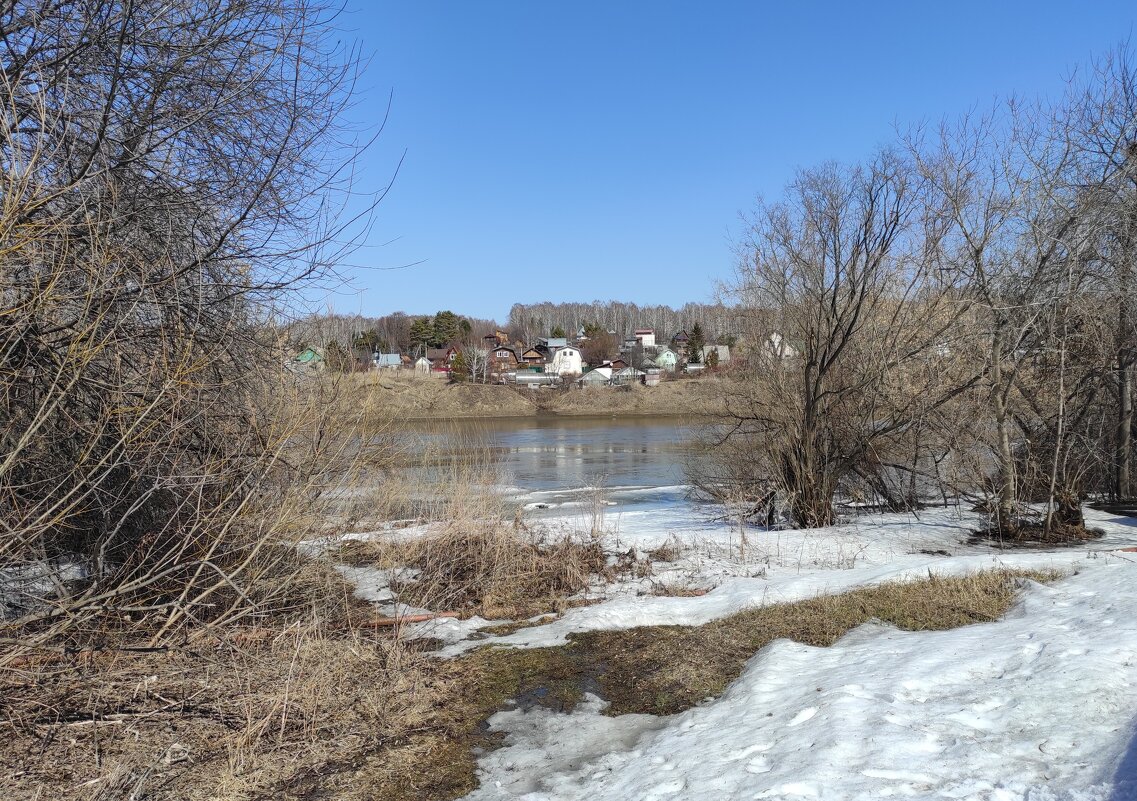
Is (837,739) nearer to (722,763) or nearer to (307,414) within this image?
(722,763)

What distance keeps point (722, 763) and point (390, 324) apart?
84.8 m

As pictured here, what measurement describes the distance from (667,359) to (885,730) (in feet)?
280

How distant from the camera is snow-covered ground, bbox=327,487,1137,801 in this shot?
3.61 metres

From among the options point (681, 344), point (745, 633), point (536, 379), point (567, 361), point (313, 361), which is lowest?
point (745, 633)

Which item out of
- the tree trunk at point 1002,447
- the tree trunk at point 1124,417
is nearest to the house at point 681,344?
the tree trunk at point 1124,417

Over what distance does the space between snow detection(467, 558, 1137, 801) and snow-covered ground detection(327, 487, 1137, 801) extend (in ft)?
0.03

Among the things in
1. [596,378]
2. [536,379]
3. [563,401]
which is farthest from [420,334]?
[563,401]

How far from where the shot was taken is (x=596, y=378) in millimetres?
72812

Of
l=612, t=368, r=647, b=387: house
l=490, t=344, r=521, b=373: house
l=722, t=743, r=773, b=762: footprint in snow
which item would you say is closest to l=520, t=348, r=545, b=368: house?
l=490, t=344, r=521, b=373: house

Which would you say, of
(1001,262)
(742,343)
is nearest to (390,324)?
(742,343)

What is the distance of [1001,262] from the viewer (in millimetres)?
11227

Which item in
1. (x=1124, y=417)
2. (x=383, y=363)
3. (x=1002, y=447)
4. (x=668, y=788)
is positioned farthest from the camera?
(x=383, y=363)

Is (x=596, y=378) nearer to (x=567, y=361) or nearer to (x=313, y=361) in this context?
(x=567, y=361)

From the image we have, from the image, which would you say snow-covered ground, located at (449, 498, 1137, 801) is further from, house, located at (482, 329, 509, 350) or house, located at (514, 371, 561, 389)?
house, located at (482, 329, 509, 350)
